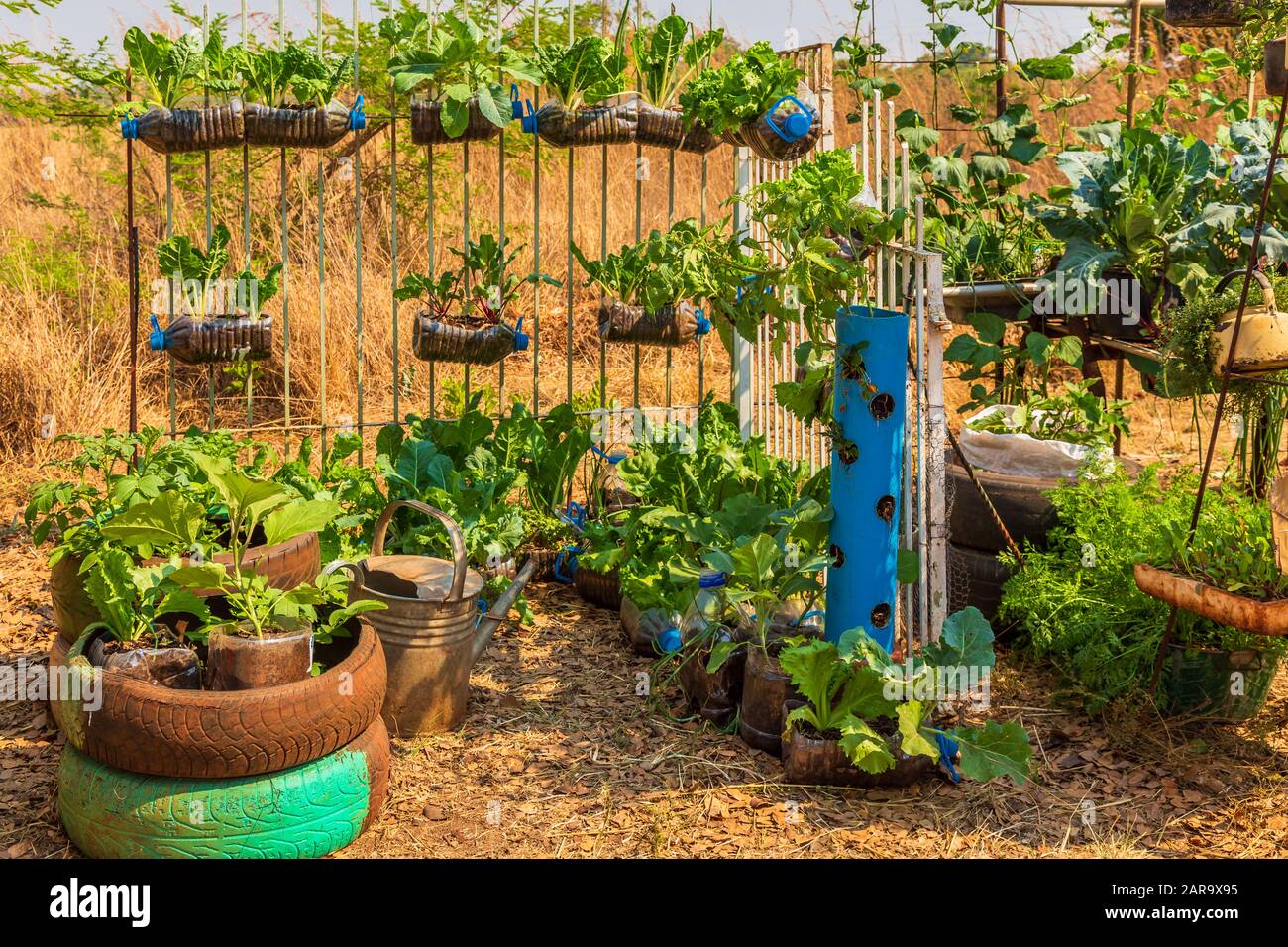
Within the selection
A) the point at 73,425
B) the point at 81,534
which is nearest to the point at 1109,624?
the point at 81,534

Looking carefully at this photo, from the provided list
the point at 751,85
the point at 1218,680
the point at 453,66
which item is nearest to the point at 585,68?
the point at 453,66

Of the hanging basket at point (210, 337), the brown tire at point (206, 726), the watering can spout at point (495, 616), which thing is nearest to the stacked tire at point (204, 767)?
the brown tire at point (206, 726)

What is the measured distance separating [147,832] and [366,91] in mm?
6656

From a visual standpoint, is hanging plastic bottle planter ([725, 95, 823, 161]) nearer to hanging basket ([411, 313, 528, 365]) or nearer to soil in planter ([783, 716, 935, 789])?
hanging basket ([411, 313, 528, 365])

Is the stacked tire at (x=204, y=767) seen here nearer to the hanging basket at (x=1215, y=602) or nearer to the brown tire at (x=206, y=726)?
the brown tire at (x=206, y=726)

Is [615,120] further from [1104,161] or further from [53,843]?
[53,843]

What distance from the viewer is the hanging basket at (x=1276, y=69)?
333 centimetres

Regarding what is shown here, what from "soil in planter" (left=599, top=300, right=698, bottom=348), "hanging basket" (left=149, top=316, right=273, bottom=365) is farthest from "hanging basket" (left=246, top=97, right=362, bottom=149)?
"soil in planter" (left=599, top=300, right=698, bottom=348)

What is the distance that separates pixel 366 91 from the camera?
8.80 meters

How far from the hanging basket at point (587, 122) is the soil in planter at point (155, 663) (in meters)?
2.57

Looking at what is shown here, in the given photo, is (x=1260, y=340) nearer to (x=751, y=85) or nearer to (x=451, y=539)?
(x=751, y=85)

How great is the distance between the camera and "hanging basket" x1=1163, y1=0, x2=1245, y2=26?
4.11m

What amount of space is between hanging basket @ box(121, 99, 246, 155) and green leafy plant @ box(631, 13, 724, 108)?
4.96ft

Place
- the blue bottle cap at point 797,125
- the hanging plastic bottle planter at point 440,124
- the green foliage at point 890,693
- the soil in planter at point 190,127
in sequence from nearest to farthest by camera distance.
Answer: the green foliage at point 890,693
the blue bottle cap at point 797,125
the soil in planter at point 190,127
the hanging plastic bottle planter at point 440,124
